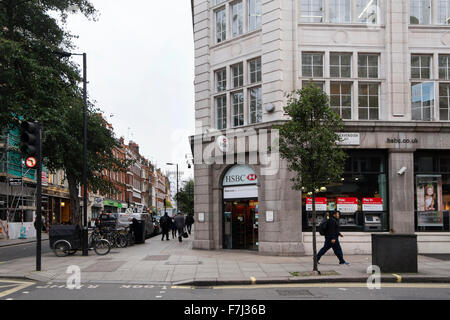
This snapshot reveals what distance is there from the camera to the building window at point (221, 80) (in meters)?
20.3

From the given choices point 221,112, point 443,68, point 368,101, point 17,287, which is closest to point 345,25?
point 368,101

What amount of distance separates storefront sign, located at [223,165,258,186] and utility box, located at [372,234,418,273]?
A: 753 cm

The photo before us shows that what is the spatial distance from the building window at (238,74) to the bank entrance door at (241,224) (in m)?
5.04

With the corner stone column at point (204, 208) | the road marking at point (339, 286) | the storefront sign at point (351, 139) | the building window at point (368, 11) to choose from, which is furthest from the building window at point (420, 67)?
the road marking at point (339, 286)

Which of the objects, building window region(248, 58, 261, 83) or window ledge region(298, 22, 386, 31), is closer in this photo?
window ledge region(298, 22, 386, 31)

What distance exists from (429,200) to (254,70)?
345 inches

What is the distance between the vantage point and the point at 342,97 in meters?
18.2

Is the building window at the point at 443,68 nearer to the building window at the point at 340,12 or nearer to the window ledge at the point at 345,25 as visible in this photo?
the window ledge at the point at 345,25

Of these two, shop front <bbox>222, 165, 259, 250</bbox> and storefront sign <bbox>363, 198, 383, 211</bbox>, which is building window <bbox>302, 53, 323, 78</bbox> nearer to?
shop front <bbox>222, 165, 259, 250</bbox>

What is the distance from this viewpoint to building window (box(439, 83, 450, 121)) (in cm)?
1825

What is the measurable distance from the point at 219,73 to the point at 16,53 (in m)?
8.35

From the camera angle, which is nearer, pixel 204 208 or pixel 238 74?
pixel 238 74

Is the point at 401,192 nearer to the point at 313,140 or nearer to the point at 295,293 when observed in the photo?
the point at 313,140
